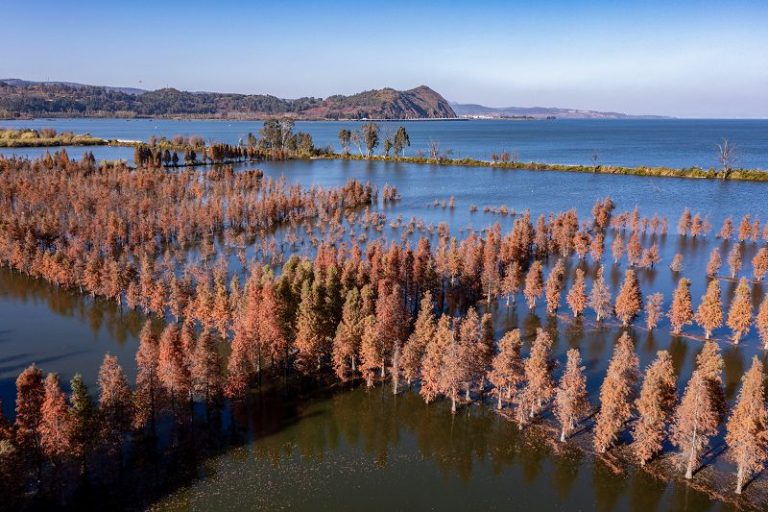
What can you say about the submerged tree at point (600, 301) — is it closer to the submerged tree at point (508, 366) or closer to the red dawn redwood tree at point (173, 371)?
the submerged tree at point (508, 366)

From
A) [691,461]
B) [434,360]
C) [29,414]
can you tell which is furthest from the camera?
[434,360]

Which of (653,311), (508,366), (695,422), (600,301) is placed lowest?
(695,422)

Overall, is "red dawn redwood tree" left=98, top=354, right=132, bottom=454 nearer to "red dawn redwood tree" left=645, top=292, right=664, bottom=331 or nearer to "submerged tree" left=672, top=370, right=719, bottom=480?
"submerged tree" left=672, top=370, right=719, bottom=480

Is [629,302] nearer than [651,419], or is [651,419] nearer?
[651,419]

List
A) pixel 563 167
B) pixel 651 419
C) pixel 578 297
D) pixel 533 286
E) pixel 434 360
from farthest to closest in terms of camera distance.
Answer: pixel 563 167, pixel 533 286, pixel 578 297, pixel 434 360, pixel 651 419

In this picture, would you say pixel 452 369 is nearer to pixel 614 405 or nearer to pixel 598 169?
pixel 614 405

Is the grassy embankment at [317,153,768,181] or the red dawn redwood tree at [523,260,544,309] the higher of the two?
the grassy embankment at [317,153,768,181]

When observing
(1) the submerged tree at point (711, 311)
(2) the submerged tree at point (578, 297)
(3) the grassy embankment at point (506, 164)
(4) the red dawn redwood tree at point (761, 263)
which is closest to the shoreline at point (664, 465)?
(2) the submerged tree at point (578, 297)

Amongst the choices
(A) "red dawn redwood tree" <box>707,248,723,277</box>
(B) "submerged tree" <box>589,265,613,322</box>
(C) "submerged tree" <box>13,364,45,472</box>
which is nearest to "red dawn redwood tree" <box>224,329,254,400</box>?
(C) "submerged tree" <box>13,364,45,472</box>

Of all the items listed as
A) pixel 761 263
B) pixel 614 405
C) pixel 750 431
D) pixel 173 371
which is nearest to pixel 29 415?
pixel 173 371
